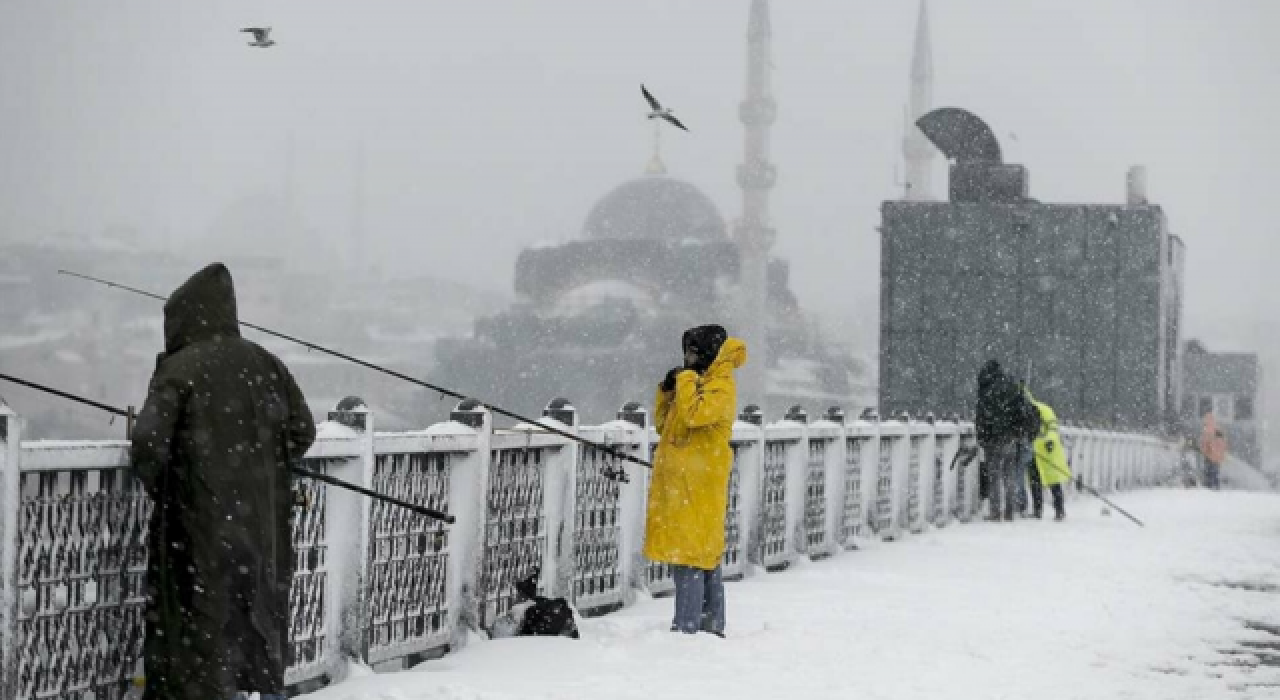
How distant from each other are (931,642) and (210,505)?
466 centimetres

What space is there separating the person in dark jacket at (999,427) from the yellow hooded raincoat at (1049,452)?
867 mm

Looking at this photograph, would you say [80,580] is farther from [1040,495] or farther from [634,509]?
[1040,495]

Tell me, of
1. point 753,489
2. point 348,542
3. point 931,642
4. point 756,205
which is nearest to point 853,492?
point 753,489

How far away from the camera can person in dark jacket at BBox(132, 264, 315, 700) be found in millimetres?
5598

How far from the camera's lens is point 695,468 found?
8.73m

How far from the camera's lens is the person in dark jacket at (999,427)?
1992cm

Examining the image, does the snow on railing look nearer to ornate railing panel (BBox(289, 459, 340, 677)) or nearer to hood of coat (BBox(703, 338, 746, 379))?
ornate railing panel (BBox(289, 459, 340, 677))

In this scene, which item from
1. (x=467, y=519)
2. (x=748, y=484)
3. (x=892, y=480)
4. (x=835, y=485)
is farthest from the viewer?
(x=892, y=480)

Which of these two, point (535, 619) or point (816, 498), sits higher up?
point (816, 498)

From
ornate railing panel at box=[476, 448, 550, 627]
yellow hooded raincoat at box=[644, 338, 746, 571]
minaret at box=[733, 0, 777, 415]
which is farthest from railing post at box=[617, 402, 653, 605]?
minaret at box=[733, 0, 777, 415]

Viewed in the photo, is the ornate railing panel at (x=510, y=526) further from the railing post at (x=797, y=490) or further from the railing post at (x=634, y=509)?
the railing post at (x=797, y=490)

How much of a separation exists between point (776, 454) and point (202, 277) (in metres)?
8.57

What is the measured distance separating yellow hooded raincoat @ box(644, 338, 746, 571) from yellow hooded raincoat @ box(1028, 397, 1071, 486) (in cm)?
1276

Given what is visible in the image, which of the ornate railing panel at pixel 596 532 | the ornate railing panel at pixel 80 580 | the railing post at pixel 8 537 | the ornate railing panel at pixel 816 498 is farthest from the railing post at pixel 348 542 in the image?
the ornate railing panel at pixel 816 498
